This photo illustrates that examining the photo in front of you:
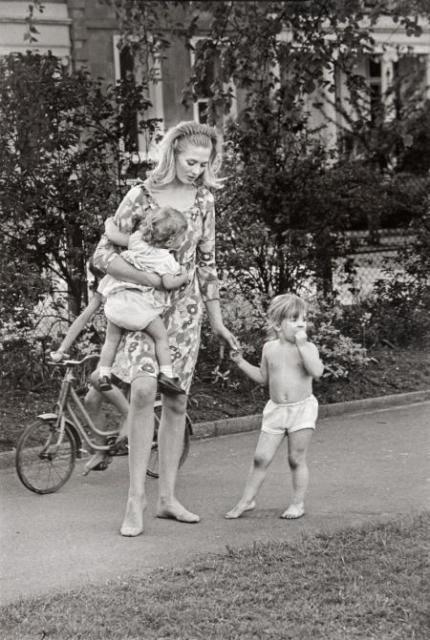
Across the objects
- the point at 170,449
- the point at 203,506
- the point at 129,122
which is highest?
the point at 129,122

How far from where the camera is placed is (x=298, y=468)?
5969mm

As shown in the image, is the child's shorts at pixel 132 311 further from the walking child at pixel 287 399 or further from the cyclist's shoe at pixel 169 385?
the walking child at pixel 287 399

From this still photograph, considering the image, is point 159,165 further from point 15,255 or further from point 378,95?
point 378,95

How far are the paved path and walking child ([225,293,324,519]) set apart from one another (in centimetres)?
16

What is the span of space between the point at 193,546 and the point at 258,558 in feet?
1.60

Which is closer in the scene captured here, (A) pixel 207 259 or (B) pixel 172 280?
(B) pixel 172 280

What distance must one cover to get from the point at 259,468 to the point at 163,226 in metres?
1.41

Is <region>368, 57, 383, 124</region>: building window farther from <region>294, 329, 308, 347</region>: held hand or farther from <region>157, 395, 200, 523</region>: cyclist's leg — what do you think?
<region>157, 395, 200, 523</region>: cyclist's leg

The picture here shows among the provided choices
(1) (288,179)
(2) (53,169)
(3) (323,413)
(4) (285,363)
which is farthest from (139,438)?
(1) (288,179)

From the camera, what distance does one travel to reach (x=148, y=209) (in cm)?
587

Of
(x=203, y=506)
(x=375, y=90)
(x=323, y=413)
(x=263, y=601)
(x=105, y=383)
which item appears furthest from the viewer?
(x=375, y=90)

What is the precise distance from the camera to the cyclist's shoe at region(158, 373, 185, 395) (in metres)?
5.74

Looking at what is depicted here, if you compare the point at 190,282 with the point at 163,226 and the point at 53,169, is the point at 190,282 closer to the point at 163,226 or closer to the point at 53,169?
the point at 163,226

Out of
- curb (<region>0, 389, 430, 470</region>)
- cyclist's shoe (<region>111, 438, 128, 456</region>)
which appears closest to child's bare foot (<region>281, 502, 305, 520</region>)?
cyclist's shoe (<region>111, 438, 128, 456</region>)
